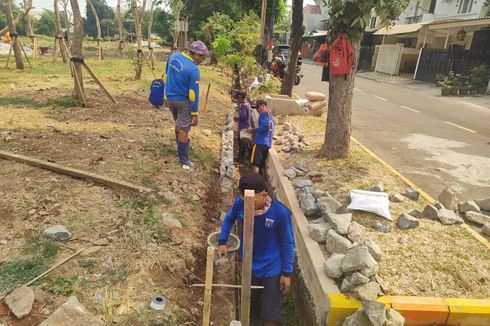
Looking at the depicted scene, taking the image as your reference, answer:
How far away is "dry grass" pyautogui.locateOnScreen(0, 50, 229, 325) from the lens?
3.00 meters

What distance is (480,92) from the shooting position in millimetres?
17172

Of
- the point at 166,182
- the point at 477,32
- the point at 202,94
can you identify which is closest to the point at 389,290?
the point at 166,182

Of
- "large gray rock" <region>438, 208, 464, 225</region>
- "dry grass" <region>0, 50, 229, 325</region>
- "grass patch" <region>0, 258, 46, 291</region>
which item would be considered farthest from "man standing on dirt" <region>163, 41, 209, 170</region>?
"large gray rock" <region>438, 208, 464, 225</region>

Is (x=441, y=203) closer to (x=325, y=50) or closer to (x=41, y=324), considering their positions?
(x=325, y=50)

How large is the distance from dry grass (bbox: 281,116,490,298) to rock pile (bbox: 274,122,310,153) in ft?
5.19

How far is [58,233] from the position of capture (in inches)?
132

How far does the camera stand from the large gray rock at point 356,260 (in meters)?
2.87

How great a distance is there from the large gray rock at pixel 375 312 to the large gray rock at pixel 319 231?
1113 millimetres

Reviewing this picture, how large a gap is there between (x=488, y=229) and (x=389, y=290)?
1.88 m

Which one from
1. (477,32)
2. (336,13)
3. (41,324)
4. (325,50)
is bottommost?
(41,324)

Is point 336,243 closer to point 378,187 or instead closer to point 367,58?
point 378,187

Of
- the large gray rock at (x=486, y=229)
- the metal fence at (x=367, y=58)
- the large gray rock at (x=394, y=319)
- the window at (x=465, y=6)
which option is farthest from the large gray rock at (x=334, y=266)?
the metal fence at (x=367, y=58)

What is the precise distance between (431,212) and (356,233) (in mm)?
1203

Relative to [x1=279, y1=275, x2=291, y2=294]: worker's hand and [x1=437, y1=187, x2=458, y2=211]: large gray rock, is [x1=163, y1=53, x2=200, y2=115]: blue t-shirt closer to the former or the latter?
[x1=279, y1=275, x2=291, y2=294]: worker's hand
